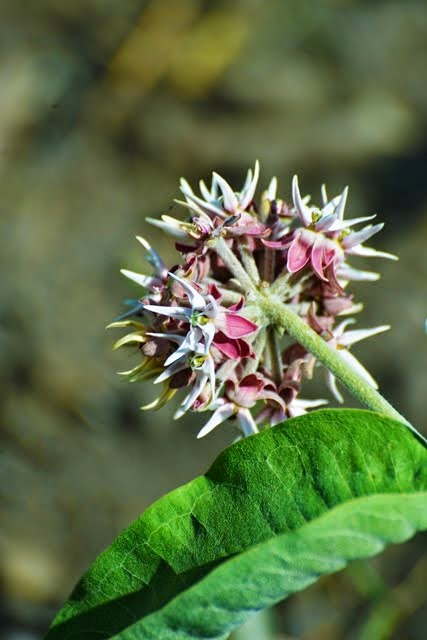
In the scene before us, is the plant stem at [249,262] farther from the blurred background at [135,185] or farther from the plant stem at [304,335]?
the blurred background at [135,185]

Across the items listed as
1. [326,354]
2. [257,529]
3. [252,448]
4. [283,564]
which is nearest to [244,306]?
[326,354]

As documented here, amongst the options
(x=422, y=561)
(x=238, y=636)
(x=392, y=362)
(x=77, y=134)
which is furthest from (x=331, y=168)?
(x=238, y=636)

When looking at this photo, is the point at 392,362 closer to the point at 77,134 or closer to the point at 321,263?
the point at 77,134

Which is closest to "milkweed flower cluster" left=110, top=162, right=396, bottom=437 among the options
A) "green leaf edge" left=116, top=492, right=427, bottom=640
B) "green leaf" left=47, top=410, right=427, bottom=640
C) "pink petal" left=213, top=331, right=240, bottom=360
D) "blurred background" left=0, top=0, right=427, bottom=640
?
"pink petal" left=213, top=331, right=240, bottom=360

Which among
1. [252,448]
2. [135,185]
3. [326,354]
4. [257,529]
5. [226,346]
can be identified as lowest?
[257,529]

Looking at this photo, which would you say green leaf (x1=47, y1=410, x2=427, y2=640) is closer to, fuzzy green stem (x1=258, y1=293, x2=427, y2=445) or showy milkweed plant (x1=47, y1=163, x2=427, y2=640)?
showy milkweed plant (x1=47, y1=163, x2=427, y2=640)

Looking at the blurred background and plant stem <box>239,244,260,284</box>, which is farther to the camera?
the blurred background

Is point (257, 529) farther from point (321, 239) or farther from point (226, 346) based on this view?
point (321, 239)

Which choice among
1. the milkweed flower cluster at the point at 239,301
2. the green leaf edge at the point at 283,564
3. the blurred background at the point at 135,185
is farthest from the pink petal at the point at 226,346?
the blurred background at the point at 135,185

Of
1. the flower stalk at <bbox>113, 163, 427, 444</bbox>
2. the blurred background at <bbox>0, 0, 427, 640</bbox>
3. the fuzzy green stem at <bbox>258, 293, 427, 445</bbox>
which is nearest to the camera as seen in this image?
the fuzzy green stem at <bbox>258, 293, 427, 445</bbox>
